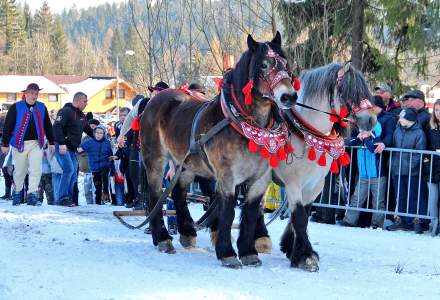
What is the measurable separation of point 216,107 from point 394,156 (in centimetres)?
364

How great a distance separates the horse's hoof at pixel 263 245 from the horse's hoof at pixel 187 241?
790 millimetres

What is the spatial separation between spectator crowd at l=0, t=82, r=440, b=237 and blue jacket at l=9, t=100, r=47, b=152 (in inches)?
0.6

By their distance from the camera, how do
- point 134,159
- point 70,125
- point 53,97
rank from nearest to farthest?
point 134,159, point 70,125, point 53,97

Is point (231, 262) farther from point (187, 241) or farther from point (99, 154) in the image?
point (99, 154)

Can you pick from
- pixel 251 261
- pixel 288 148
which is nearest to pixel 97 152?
pixel 251 261

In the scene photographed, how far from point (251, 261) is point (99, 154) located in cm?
671

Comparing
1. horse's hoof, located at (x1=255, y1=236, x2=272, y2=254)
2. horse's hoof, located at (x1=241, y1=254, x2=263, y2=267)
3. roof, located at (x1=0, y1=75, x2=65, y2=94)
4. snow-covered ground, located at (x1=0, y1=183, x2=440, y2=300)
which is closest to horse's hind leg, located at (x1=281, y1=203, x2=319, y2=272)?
snow-covered ground, located at (x1=0, y1=183, x2=440, y2=300)

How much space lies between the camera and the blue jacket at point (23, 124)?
423 inches

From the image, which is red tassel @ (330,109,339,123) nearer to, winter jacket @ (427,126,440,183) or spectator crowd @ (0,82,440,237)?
spectator crowd @ (0,82,440,237)

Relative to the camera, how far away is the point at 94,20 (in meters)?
161

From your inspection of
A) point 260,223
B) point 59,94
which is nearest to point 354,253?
point 260,223

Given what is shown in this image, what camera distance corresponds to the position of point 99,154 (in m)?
12.7

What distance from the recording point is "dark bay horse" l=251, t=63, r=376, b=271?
21.0 ft

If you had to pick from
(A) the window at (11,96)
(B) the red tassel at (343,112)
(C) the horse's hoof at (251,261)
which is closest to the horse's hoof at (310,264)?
(C) the horse's hoof at (251,261)
